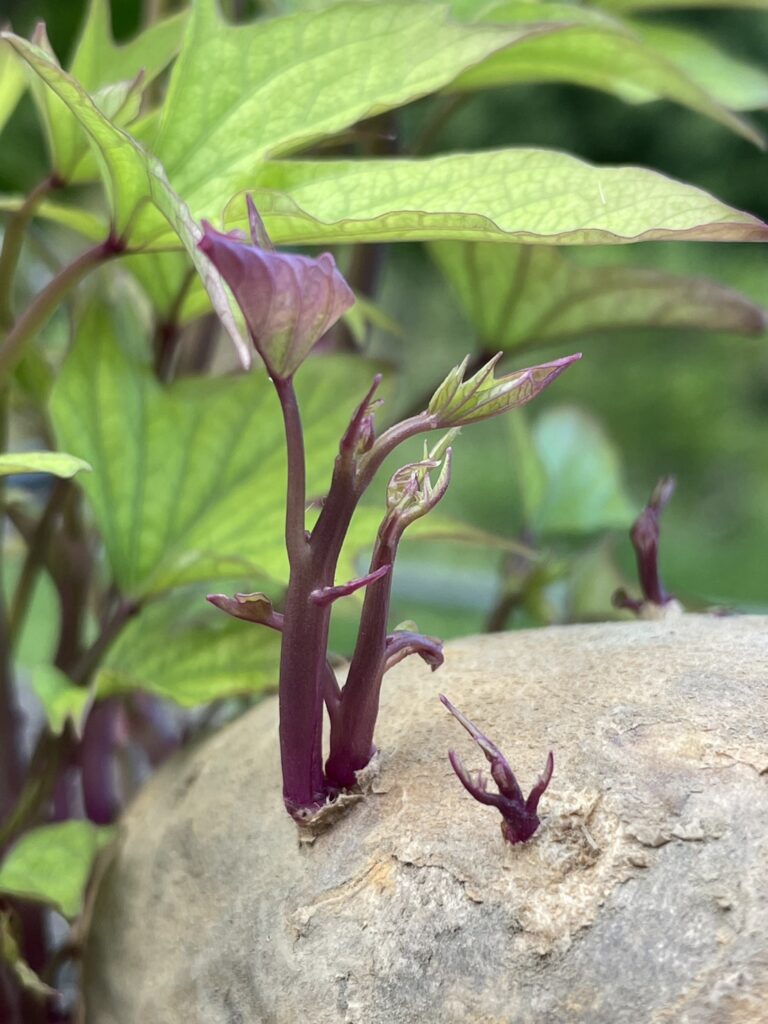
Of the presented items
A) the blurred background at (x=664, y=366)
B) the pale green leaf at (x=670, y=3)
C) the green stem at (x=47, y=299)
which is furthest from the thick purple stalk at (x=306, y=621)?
the blurred background at (x=664, y=366)

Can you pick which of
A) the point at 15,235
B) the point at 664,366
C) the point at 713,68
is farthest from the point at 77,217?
the point at 664,366

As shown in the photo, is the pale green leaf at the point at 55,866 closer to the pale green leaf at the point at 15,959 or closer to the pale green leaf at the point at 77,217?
the pale green leaf at the point at 15,959

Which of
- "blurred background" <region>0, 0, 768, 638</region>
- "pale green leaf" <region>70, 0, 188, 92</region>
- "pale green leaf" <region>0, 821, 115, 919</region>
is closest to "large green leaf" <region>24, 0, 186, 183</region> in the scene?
"pale green leaf" <region>70, 0, 188, 92</region>

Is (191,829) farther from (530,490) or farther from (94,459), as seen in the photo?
(530,490)

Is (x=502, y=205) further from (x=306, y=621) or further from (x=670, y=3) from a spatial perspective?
(x=670, y=3)

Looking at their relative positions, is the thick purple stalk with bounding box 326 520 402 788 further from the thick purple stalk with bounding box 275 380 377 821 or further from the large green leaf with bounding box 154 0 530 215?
the large green leaf with bounding box 154 0 530 215

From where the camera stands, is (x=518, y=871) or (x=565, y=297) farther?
(x=565, y=297)
